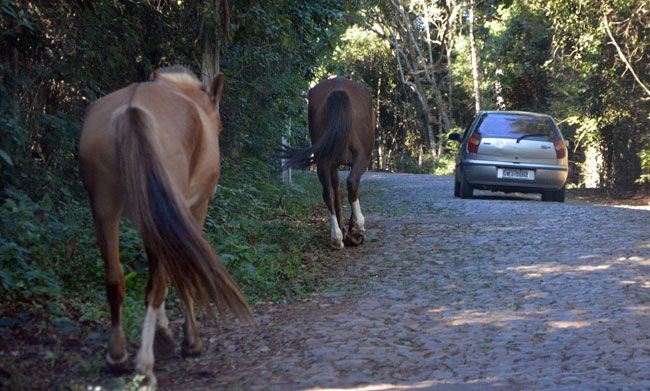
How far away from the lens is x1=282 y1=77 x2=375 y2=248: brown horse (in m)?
11.5

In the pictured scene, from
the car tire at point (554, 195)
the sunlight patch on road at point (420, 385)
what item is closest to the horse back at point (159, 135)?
the sunlight patch on road at point (420, 385)

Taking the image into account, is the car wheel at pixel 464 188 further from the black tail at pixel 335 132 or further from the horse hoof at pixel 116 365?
the horse hoof at pixel 116 365

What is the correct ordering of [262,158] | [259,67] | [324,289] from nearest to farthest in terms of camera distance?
1. [324,289]
2. [259,67]
3. [262,158]

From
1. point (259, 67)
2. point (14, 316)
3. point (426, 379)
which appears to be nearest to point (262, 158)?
point (259, 67)

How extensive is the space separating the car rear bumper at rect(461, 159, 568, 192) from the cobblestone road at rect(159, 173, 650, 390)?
691 centimetres

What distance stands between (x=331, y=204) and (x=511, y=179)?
338 inches

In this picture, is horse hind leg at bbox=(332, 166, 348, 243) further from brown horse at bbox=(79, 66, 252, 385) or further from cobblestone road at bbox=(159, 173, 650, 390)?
brown horse at bbox=(79, 66, 252, 385)

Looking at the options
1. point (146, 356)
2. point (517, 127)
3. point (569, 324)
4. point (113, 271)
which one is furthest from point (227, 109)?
point (146, 356)

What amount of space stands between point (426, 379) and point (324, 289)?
3340 mm

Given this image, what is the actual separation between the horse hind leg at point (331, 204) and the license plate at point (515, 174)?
8.30 m

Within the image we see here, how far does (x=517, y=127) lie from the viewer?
64.3ft

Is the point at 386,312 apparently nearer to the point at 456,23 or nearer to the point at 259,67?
the point at 259,67

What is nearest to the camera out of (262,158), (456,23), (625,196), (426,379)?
(426,379)

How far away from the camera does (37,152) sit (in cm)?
886
